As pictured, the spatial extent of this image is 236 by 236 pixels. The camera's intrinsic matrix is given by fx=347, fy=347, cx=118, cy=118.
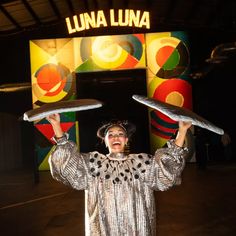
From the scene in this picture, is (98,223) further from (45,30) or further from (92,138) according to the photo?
(45,30)

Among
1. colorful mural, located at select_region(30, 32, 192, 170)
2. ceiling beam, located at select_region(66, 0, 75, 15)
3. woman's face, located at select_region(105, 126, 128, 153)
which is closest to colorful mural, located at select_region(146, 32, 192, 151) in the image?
colorful mural, located at select_region(30, 32, 192, 170)

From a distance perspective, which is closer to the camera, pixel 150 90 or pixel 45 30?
pixel 150 90

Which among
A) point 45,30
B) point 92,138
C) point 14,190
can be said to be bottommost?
point 14,190

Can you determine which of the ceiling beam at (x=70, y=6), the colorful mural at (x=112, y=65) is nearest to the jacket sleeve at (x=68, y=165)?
→ the colorful mural at (x=112, y=65)

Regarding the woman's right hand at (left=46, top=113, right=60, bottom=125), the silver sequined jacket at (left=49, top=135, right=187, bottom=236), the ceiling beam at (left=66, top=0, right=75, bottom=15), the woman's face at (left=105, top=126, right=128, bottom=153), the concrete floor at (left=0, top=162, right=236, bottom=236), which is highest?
the ceiling beam at (left=66, top=0, right=75, bottom=15)

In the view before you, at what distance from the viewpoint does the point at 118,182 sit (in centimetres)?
215

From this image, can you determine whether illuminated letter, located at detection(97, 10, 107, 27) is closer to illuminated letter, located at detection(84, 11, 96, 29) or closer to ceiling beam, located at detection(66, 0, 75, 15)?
illuminated letter, located at detection(84, 11, 96, 29)

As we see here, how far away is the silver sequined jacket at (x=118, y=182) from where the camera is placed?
2.12 metres

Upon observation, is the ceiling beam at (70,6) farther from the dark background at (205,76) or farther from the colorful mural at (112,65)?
the colorful mural at (112,65)

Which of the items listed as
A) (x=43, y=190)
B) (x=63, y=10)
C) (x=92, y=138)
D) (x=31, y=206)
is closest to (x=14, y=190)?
(x=43, y=190)

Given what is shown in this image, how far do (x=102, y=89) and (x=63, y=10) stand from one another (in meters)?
3.12

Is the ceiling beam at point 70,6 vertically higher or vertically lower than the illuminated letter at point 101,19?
higher

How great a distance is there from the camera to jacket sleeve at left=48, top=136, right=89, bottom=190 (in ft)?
6.89

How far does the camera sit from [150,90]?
38.6ft
